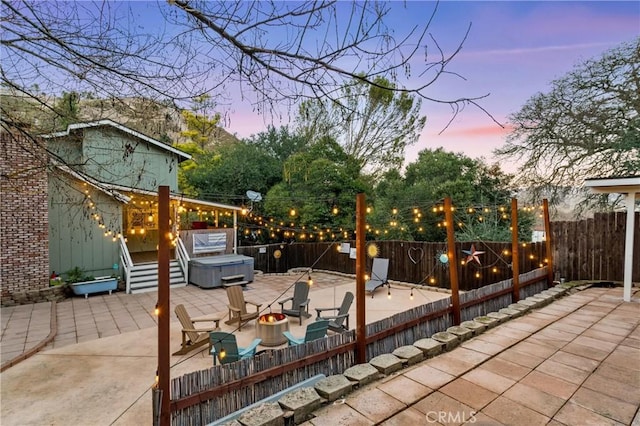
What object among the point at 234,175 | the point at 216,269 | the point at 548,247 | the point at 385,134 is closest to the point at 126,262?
the point at 216,269

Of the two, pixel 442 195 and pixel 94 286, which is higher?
pixel 442 195

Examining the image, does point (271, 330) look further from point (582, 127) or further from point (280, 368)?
point (582, 127)

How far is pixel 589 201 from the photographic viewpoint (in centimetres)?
946

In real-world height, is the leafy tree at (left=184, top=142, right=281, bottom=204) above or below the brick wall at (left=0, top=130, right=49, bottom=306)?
above

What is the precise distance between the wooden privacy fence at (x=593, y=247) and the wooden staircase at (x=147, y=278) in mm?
10011

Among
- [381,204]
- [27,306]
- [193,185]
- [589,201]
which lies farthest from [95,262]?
[589,201]

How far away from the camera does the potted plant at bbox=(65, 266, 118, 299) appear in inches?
Answer: 320

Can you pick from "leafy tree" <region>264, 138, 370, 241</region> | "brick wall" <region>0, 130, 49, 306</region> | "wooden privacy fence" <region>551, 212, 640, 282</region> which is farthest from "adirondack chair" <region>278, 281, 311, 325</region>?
"brick wall" <region>0, 130, 49, 306</region>

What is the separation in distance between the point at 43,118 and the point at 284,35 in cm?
265

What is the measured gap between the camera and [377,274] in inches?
390

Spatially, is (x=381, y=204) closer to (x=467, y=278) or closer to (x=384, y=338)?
(x=467, y=278)
